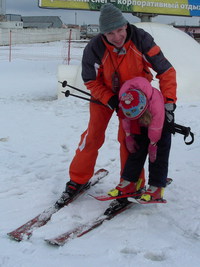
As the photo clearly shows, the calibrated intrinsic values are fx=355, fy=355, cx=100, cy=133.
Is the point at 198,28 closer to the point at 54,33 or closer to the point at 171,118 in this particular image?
the point at 54,33

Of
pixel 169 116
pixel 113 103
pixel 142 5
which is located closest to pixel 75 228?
→ pixel 113 103

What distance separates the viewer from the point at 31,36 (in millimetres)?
37188

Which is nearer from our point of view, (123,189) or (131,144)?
(131,144)

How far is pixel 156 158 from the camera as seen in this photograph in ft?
10.2

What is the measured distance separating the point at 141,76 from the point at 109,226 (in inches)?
52.2

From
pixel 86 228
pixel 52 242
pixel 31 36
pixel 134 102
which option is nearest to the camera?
pixel 52 242

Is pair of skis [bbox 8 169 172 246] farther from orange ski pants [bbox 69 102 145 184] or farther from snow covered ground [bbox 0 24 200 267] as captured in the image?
orange ski pants [bbox 69 102 145 184]

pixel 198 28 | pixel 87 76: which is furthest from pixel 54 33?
pixel 87 76

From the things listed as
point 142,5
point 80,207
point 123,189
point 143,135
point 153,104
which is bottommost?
point 80,207

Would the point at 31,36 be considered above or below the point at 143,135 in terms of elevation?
above

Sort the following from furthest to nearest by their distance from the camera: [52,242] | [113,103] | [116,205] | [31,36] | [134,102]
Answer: [31,36] → [116,205] → [113,103] → [134,102] → [52,242]

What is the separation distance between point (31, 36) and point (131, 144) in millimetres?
36322

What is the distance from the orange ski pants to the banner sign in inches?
521

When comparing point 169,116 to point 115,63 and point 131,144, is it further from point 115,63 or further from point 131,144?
point 115,63
